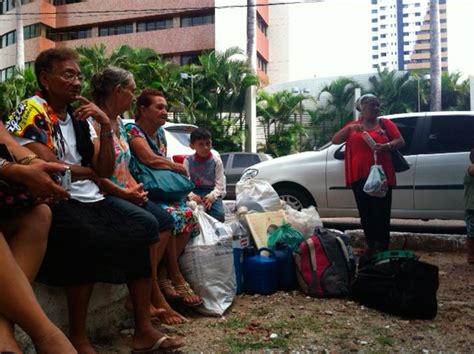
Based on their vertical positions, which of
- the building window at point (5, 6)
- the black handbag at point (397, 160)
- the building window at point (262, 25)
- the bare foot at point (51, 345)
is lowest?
the bare foot at point (51, 345)

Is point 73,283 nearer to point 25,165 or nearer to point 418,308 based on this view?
point 25,165

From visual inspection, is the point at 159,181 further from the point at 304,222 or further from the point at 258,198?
the point at 258,198

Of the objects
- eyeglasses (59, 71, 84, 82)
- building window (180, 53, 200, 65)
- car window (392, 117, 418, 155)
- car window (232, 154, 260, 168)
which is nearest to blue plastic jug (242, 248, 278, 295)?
eyeglasses (59, 71, 84, 82)

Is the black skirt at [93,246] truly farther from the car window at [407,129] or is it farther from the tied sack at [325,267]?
the car window at [407,129]

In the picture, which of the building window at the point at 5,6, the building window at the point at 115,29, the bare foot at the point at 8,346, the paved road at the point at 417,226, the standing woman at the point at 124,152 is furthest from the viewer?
the building window at the point at 5,6

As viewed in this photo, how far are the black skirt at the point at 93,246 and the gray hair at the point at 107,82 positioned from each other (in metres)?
0.78

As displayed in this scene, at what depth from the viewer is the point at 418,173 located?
6492mm

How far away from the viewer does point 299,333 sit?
325 centimetres

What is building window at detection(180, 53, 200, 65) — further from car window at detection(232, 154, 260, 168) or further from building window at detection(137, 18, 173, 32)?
car window at detection(232, 154, 260, 168)

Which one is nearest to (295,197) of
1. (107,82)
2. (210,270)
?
(210,270)

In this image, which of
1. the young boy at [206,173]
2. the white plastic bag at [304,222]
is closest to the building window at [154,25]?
the young boy at [206,173]

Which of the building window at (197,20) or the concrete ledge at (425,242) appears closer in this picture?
the concrete ledge at (425,242)

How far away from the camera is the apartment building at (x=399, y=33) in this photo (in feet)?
373

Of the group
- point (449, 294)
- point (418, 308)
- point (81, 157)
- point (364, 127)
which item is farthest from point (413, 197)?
point (81, 157)
